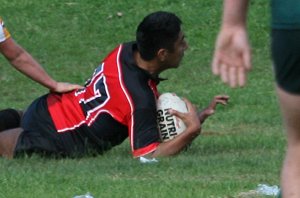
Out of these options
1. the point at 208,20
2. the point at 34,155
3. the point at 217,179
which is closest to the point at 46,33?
the point at 208,20

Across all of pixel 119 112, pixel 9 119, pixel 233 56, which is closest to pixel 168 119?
pixel 119 112

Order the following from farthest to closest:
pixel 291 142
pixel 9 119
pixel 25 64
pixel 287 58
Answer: pixel 9 119 → pixel 25 64 → pixel 291 142 → pixel 287 58

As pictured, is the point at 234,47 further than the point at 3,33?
No

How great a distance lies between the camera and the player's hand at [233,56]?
4109 mm

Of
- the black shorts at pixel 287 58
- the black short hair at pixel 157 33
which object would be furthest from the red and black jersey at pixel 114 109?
the black shorts at pixel 287 58

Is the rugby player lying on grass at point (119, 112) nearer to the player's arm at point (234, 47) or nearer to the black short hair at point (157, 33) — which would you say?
the black short hair at point (157, 33)

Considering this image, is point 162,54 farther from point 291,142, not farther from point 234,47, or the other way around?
point 234,47

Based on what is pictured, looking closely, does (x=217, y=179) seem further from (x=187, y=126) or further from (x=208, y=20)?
(x=208, y=20)

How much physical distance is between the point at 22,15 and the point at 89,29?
109 cm

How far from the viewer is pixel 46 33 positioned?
580 inches

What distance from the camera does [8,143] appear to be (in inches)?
319

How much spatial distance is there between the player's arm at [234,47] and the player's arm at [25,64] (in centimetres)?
429

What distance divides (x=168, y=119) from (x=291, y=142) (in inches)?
142

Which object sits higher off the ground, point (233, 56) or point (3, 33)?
point (233, 56)
